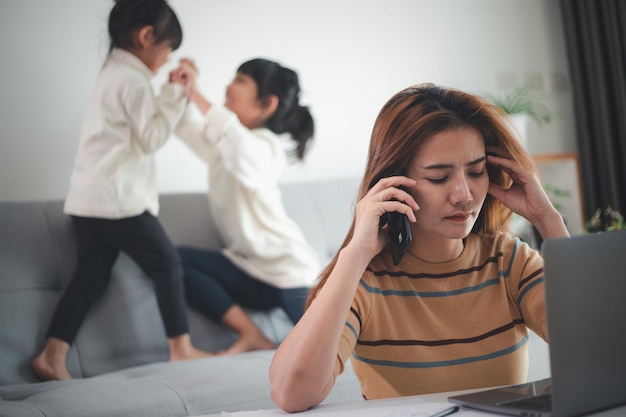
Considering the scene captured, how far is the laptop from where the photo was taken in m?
0.79

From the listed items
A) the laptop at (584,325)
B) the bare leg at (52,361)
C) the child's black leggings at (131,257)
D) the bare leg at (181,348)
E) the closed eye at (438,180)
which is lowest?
the bare leg at (181,348)

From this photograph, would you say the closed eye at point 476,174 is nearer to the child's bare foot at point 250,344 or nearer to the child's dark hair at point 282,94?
the child's bare foot at point 250,344

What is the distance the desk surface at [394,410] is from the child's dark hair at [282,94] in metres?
1.94

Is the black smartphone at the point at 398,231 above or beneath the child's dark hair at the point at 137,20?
beneath

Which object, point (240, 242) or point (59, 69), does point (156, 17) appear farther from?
point (240, 242)

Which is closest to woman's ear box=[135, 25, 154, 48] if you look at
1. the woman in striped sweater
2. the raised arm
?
the woman in striped sweater

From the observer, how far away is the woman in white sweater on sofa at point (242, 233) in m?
2.56

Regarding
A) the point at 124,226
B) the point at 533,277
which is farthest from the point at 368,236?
the point at 124,226

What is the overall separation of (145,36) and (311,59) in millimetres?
1013

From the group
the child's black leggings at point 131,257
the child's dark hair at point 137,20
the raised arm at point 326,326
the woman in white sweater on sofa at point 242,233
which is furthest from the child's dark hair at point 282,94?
the raised arm at point 326,326

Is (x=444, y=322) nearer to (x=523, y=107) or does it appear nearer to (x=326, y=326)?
(x=326, y=326)

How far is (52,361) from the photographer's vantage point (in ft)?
7.09

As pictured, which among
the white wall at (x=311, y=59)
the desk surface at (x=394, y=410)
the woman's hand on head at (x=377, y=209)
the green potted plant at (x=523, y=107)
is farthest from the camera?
the green potted plant at (x=523, y=107)

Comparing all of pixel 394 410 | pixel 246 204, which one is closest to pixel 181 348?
pixel 246 204
